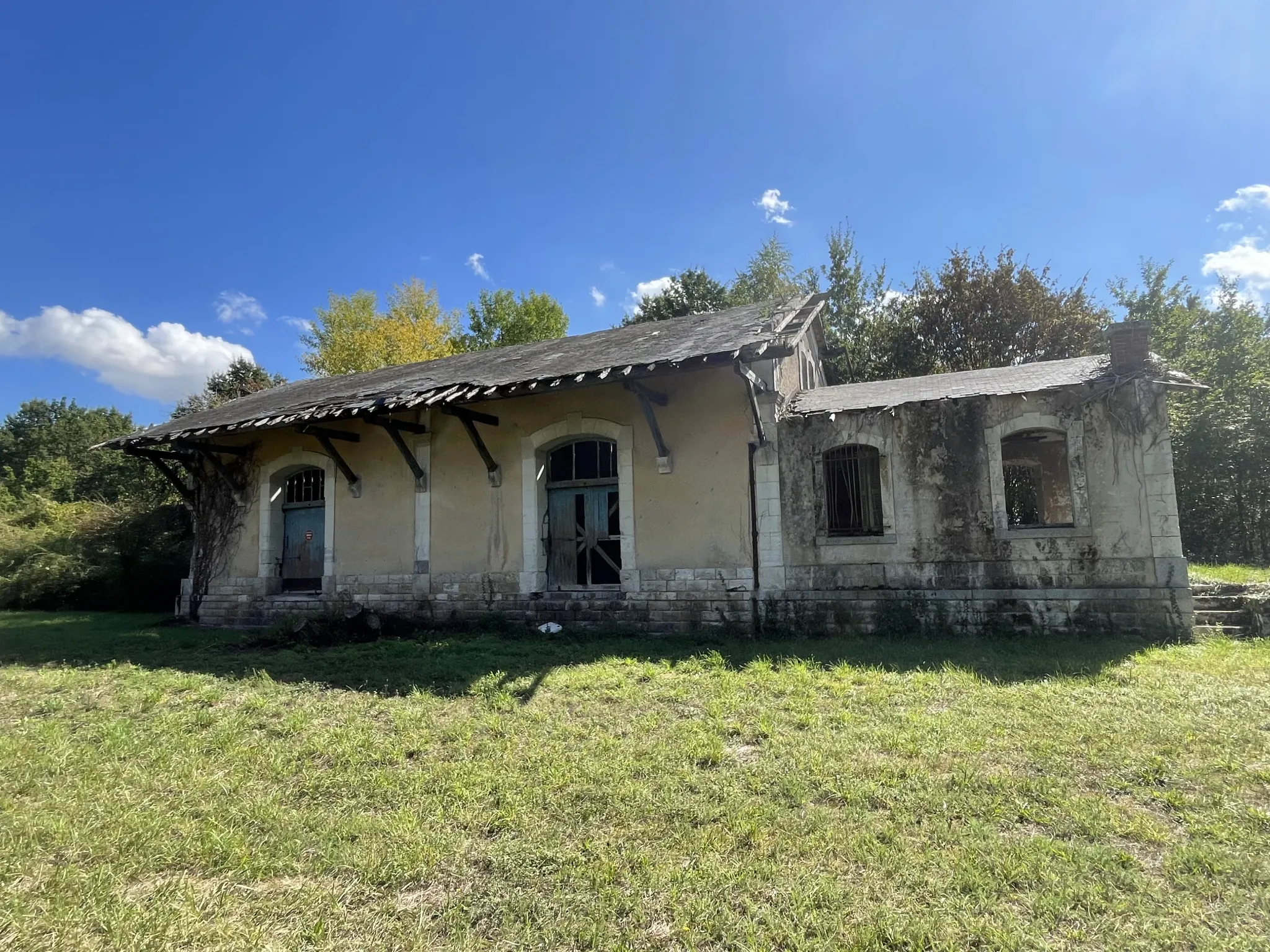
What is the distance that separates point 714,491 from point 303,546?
7406 mm

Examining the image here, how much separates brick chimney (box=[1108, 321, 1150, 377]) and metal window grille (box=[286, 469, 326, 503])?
11679 millimetres

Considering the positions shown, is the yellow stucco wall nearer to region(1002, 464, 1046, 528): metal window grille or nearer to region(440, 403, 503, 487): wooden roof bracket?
region(440, 403, 503, 487): wooden roof bracket

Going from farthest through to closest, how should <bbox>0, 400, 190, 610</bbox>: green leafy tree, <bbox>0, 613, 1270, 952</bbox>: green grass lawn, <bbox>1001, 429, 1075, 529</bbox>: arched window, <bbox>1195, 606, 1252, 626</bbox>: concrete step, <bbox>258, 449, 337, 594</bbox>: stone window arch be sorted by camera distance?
<bbox>0, 400, 190, 610</bbox>: green leafy tree → <bbox>1001, 429, 1075, 529</bbox>: arched window → <bbox>258, 449, 337, 594</bbox>: stone window arch → <bbox>1195, 606, 1252, 626</bbox>: concrete step → <bbox>0, 613, 1270, 952</bbox>: green grass lawn

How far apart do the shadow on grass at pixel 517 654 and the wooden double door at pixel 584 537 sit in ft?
3.50

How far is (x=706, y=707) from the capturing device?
16.6ft

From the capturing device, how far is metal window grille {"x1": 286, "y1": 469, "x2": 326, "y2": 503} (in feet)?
38.5

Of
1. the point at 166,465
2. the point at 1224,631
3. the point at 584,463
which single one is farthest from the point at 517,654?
the point at 166,465

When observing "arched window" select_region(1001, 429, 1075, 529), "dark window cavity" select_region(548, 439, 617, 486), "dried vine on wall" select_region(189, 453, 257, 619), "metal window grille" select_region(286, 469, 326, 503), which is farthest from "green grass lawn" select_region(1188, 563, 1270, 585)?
"dried vine on wall" select_region(189, 453, 257, 619)

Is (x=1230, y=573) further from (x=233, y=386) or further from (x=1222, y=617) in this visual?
(x=233, y=386)

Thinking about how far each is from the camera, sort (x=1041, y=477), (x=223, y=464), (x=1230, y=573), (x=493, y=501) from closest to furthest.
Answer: (x=493, y=501), (x=1230, y=573), (x=223, y=464), (x=1041, y=477)

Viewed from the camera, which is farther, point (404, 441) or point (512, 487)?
point (404, 441)

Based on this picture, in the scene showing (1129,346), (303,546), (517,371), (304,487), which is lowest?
(303,546)

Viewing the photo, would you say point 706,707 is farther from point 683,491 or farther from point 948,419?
point 948,419

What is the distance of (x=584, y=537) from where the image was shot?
9.62m
